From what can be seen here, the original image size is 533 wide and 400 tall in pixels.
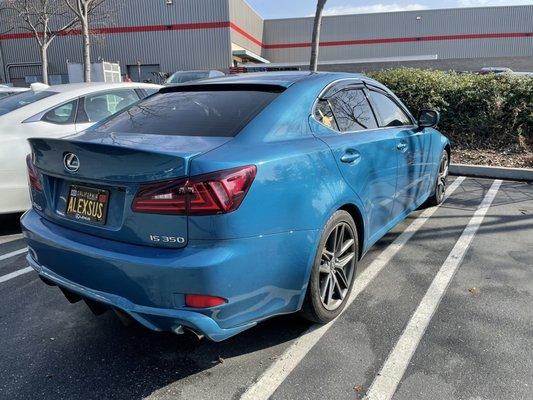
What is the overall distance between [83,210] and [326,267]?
148cm

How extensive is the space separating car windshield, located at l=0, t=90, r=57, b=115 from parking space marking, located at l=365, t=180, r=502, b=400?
4554 mm

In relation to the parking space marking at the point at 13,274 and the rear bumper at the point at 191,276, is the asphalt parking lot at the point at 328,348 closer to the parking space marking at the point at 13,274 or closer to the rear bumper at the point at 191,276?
the parking space marking at the point at 13,274

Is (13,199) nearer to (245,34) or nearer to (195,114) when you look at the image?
(195,114)

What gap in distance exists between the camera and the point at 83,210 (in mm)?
2486

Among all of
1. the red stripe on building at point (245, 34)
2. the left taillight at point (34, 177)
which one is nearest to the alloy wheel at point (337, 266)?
the left taillight at point (34, 177)

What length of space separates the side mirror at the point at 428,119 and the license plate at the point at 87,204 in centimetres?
331

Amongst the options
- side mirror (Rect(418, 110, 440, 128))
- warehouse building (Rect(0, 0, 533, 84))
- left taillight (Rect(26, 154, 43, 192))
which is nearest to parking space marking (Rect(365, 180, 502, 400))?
side mirror (Rect(418, 110, 440, 128))

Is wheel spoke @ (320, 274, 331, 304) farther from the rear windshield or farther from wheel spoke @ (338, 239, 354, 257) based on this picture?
the rear windshield

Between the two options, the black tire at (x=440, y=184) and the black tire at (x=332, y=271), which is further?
the black tire at (x=440, y=184)

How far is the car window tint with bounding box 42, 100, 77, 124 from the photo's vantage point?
16.4 feet

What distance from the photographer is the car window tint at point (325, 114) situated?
9.81ft

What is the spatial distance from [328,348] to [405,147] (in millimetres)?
2013

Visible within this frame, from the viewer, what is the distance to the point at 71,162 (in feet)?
8.21

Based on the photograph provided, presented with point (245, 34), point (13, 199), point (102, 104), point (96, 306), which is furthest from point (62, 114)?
point (245, 34)
